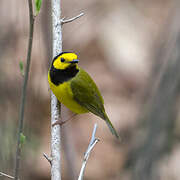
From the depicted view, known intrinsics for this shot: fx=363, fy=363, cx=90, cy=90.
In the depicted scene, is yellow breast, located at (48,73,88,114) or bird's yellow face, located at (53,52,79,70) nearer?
bird's yellow face, located at (53,52,79,70)

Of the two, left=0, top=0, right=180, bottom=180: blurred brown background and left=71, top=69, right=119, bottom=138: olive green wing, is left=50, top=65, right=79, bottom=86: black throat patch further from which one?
left=0, top=0, right=180, bottom=180: blurred brown background

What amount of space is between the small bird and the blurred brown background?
1.50 feet

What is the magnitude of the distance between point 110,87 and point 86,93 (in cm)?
418

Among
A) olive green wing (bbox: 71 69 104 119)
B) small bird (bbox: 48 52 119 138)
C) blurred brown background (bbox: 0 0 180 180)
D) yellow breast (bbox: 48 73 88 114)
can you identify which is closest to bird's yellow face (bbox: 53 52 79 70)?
small bird (bbox: 48 52 119 138)

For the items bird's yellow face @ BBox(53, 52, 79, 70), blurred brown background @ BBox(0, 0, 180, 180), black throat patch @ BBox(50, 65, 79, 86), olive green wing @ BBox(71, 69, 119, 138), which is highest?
bird's yellow face @ BBox(53, 52, 79, 70)

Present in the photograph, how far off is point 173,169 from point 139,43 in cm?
377

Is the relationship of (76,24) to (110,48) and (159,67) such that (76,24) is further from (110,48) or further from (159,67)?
(159,67)

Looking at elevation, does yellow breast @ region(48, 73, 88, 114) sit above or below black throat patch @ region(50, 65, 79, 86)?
below

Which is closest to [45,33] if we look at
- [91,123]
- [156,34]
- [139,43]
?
[91,123]

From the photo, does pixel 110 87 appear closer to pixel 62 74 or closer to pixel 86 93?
pixel 86 93

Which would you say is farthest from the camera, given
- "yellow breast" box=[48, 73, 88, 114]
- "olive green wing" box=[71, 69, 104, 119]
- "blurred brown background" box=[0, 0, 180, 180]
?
"blurred brown background" box=[0, 0, 180, 180]

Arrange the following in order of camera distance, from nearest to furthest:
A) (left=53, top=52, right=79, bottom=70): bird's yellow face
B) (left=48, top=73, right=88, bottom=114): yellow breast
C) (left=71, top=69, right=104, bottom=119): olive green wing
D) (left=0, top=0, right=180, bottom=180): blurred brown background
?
(left=53, top=52, right=79, bottom=70): bird's yellow face < (left=48, top=73, right=88, bottom=114): yellow breast < (left=71, top=69, right=104, bottom=119): olive green wing < (left=0, top=0, right=180, bottom=180): blurred brown background

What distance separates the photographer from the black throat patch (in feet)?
12.9

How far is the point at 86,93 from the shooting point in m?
4.31
